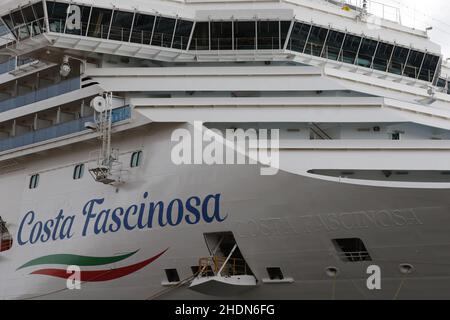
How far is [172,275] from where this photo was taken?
21750mm

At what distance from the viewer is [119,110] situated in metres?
23.1

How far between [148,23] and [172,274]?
25.7ft

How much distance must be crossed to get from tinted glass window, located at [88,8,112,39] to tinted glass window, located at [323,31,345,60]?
6.65 m

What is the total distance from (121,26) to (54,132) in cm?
384

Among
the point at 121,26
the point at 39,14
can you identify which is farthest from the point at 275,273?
the point at 39,14

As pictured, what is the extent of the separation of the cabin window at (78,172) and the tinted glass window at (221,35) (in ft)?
17.5

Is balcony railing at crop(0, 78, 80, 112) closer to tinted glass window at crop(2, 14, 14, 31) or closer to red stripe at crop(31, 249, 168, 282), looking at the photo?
tinted glass window at crop(2, 14, 14, 31)

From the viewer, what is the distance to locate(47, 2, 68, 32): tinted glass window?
24516 millimetres

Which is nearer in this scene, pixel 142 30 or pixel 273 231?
pixel 273 231

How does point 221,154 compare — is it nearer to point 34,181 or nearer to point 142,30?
point 142,30

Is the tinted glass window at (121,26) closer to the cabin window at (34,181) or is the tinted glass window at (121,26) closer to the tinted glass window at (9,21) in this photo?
the tinted glass window at (9,21)

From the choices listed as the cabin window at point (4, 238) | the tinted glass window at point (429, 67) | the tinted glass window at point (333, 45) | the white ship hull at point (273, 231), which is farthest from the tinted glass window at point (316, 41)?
the cabin window at point (4, 238)
